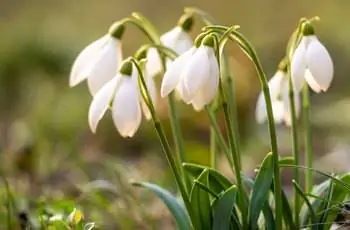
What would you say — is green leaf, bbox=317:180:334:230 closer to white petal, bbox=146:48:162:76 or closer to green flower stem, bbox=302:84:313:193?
green flower stem, bbox=302:84:313:193

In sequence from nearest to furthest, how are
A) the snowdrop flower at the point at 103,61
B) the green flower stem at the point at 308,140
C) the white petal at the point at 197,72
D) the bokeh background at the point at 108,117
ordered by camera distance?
the white petal at the point at 197,72, the snowdrop flower at the point at 103,61, the green flower stem at the point at 308,140, the bokeh background at the point at 108,117

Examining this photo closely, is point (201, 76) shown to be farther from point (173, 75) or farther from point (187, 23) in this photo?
point (187, 23)

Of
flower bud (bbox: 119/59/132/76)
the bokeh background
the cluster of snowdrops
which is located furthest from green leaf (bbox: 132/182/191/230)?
the bokeh background

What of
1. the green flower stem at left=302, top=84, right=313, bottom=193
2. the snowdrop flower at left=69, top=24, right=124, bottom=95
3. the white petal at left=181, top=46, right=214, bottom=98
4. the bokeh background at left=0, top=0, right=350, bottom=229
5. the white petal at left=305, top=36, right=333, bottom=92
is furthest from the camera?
the bokeh background at left=0, top=0, right=350, bottom=229

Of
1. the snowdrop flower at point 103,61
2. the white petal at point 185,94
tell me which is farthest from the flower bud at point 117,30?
the white petal at point 185,94

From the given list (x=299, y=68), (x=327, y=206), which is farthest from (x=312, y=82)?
(x=327, y=206)

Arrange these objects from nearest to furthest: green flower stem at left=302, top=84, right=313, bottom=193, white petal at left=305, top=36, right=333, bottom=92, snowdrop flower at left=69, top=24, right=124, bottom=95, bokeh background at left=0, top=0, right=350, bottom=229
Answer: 1. white petal at left=305, top=36, right=333, bottom=92
2. snowdrop flower at left=69, top=24, right=124, bottom=95
3. green flower stem at left=302, top=84, right=313, bottom=193
4. bokeh background at left=0, top=0, right=350, bottom=229

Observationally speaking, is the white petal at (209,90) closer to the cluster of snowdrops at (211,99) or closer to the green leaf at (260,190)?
the cluster of snowdrops at (211,99)
